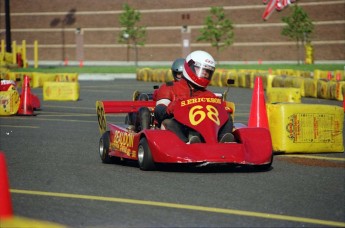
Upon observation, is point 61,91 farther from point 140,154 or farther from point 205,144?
point 205,144

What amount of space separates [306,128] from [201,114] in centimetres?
257

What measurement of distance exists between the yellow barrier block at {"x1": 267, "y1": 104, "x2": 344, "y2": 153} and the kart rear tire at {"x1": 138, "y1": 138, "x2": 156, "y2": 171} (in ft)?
9.06

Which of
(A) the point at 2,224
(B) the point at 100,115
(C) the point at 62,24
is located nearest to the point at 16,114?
(B) the point at 100,115

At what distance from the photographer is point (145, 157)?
10.7 metres

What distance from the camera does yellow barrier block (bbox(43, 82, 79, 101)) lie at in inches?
1145

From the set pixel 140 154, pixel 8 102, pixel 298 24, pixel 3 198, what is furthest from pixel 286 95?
pixel 298 24

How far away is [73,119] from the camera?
2044 cm

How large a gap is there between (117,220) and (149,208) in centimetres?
70

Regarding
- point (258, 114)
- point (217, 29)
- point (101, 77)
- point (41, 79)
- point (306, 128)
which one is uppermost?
point (217, 29)

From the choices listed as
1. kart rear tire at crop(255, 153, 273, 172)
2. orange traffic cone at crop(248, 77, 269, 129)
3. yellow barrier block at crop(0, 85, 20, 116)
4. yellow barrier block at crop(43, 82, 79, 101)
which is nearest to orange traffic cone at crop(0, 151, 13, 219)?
kart rear tire at crop(255, 153, 273, 172)

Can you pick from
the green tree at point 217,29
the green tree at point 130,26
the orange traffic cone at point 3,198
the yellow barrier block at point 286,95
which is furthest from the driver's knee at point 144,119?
the green tree at point 130,26

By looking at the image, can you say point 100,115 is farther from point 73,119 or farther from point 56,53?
point 56,53

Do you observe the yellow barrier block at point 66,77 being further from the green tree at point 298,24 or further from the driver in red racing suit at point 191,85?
the green tree at point 298,24

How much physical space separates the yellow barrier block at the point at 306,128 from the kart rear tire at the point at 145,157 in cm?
276
